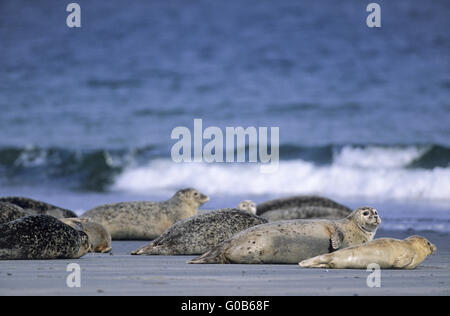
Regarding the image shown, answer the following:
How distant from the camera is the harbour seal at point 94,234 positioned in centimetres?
945

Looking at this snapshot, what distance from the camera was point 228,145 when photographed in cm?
2494

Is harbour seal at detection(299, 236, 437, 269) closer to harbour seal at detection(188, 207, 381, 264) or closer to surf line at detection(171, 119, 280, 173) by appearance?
harbour seal at detection(188, 207, 381, 264)

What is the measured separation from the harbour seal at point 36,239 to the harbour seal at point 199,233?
1014 millimetres

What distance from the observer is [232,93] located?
96.1ft

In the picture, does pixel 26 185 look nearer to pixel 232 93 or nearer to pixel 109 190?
pixel 109 190

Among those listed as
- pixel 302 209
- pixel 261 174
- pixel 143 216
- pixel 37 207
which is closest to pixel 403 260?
pixel 143 216

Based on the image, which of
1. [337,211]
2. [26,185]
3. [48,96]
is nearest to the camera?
[337,211]

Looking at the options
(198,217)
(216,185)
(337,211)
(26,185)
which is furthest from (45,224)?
(26,185)

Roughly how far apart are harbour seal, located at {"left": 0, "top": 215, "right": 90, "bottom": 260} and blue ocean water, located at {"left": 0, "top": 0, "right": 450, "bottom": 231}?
22.7ft

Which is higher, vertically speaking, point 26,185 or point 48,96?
point 48,96

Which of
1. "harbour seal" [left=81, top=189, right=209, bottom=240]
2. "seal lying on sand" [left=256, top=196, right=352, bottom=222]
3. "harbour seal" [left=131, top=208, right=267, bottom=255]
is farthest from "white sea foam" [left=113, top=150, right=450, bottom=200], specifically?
"harbour seal" [left=131, top=208, right=267, bottom=255]

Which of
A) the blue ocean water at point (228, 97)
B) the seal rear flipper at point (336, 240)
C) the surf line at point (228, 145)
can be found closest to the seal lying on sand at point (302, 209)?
the blue ocean water at point (228, 97)

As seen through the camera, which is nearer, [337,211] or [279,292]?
[279,292]
